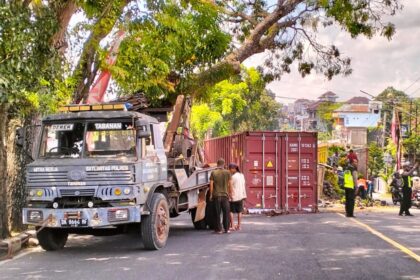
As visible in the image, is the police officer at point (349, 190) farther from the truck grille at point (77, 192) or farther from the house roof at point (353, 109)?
the house roof at point (353, 109)

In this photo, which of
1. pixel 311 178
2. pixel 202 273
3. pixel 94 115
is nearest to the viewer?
pixel 202 273

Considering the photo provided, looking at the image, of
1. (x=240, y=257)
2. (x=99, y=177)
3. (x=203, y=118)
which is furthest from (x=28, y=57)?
(x=203, y=118)

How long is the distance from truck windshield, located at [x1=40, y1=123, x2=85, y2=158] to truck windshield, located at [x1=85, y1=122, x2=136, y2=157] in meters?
0.18

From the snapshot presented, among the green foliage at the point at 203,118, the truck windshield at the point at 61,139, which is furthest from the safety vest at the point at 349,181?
the green foliage at the point at 203,118

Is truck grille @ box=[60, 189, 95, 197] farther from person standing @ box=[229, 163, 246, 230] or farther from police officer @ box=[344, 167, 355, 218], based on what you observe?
police officer @ box=[344, 167, 355, 218]

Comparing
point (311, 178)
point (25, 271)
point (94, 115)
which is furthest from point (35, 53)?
point (311, 178)

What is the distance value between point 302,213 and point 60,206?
9561mm

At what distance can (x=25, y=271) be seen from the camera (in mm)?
8258

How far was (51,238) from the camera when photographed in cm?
1026

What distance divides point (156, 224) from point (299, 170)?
26.6 feet

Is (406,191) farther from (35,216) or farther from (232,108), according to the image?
(232,108)

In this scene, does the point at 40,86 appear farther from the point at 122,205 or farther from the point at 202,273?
the point at 202,273

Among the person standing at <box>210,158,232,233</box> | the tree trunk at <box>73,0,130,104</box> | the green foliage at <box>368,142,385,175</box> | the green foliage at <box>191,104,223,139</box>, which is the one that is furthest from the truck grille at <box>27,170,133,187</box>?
the green foliage at <box>368,142,385,175</box>

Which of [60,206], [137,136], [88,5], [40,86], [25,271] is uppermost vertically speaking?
[88,5]
